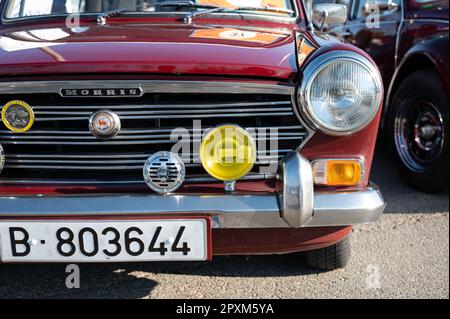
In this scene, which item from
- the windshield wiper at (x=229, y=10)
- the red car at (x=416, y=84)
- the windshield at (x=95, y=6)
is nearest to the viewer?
the windshield wiper at (x=229, y=10)

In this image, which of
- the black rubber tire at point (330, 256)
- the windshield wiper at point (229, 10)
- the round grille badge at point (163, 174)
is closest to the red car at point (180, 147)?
the round grille badge at point (163, 174)

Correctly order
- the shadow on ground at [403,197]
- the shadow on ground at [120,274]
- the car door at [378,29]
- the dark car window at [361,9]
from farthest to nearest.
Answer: the dark car window at [361,9] < the car door at [378,29] < the shadow on ground at [403,197] < the shadow on ground at [120,274]

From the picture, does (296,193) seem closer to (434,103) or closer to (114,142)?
(114,142)

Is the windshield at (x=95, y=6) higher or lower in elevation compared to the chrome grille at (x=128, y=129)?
higher

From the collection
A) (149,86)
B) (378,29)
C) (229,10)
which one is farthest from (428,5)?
(149,86)

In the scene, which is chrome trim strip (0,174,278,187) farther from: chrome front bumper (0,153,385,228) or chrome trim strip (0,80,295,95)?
chrome trim strip (0,80,295,95)

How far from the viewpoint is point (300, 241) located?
6.86 feet

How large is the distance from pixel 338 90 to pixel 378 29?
2.85 m

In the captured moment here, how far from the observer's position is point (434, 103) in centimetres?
364

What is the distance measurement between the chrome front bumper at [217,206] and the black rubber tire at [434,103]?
6.40 ft

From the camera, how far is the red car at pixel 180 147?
191 centimetres

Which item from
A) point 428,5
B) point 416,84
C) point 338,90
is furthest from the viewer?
point 428,5

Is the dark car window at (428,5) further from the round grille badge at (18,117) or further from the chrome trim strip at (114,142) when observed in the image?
the round grille badge at (18,117)
